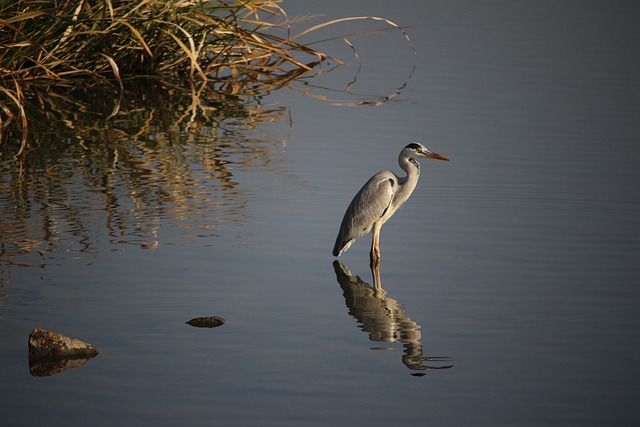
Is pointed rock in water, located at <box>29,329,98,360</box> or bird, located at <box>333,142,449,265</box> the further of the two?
bird, located at <box>333,142,449,265</box>

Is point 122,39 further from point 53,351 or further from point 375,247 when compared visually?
point 53,351

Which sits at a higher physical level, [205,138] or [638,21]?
[638,21]

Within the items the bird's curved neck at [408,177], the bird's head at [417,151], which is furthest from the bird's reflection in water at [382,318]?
the bird's head at [417,151]

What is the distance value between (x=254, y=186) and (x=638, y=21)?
545 inches

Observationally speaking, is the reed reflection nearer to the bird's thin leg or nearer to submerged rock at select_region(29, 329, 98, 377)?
the bird's thin leg

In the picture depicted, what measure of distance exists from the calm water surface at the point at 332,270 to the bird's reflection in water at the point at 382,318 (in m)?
0.02

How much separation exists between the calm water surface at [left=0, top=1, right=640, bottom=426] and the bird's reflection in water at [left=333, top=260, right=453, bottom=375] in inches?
0.9

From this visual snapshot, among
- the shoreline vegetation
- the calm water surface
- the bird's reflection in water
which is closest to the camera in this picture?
the calm water surface

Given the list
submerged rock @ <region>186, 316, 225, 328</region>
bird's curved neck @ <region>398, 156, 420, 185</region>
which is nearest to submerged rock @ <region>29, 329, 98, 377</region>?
submerged rock @ <region>186, 316, 225, 328</region>

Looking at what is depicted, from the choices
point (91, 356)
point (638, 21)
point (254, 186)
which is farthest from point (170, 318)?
point (638, 21)

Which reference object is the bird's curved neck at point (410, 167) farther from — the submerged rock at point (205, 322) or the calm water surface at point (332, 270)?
the submerged rock at point (205, 322)

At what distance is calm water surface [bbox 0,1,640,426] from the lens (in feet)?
16.7

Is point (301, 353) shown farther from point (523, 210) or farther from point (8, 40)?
point (8, 40)

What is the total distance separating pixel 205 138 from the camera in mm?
11375
